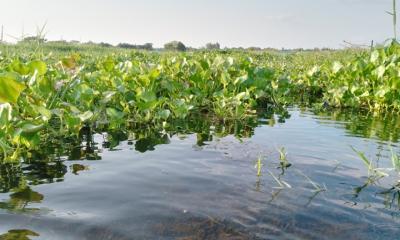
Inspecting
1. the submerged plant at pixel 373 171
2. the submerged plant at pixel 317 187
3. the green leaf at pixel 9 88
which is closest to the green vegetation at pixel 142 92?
the green leaf at pixel 9 88

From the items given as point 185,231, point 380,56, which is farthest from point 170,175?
point 380,56

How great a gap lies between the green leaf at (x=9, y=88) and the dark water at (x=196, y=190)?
485 mm

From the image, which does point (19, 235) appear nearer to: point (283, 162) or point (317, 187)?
point (317, 187)

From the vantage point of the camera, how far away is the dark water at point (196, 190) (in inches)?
81.0

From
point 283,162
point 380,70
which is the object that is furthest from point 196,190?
point 380,70

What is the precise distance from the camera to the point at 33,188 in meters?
2.59

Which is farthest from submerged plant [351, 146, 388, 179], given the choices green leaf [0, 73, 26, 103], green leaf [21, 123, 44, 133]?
green leaf [0, 73, 26, 103]

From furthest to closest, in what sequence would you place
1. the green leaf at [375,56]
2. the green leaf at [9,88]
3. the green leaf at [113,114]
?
the green leaf at [375,56]
the green leaf at [113,114]
the green leaf at [9,88]

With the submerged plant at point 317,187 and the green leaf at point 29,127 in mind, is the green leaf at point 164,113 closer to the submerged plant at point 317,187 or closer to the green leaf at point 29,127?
the green leaf at point 29,127

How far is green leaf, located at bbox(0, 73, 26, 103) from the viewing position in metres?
2.84

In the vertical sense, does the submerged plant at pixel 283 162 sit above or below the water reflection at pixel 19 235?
above

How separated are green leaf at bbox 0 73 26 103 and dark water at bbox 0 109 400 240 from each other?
49cm

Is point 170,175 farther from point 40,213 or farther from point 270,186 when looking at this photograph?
point 40,213

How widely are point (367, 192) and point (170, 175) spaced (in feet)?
4.16
